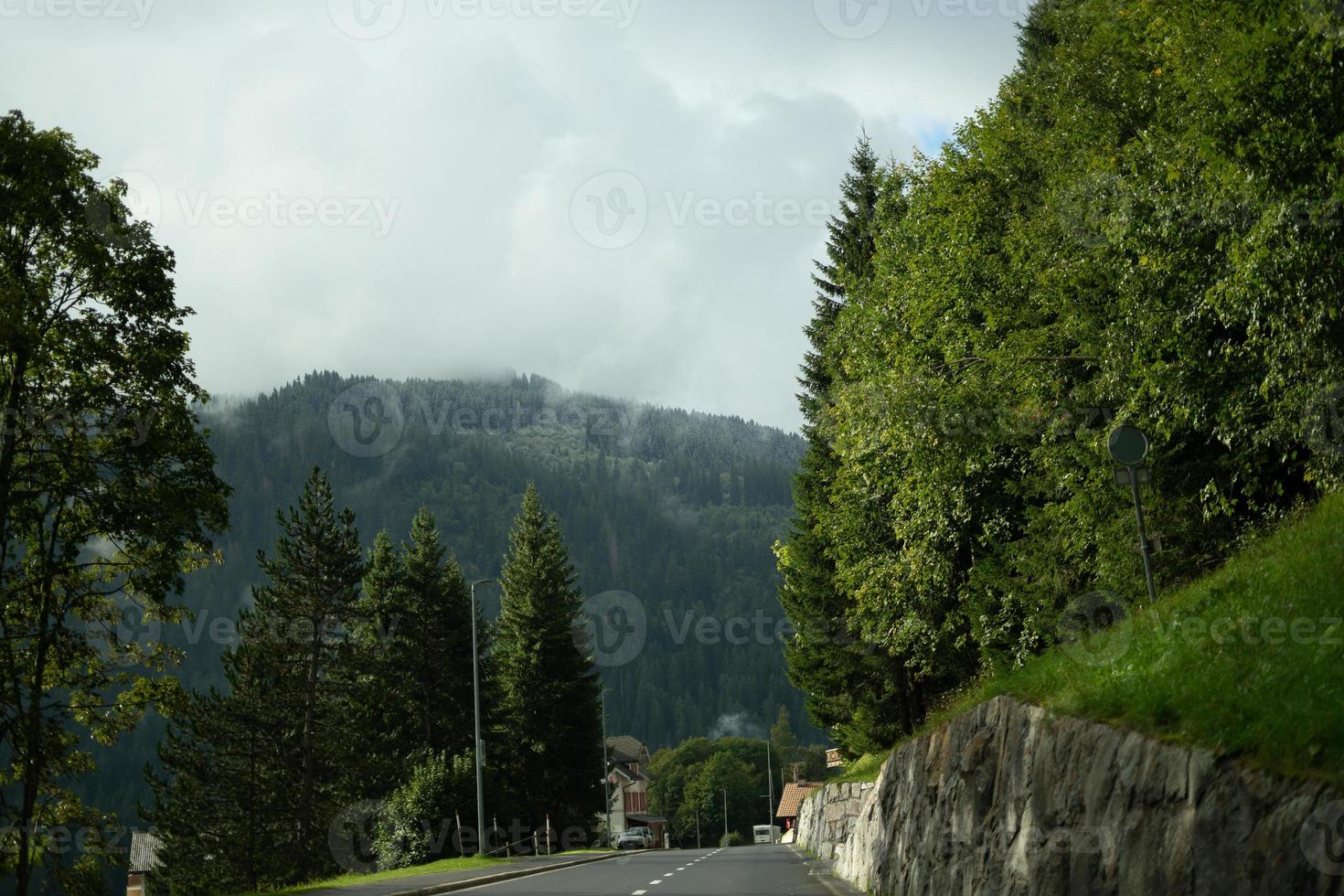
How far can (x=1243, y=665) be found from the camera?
841 centimetres

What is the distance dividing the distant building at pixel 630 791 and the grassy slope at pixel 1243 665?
129 meters

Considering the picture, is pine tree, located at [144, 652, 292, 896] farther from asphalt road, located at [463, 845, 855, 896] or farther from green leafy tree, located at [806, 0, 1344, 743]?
green leafy tree, located at [806, 0, 1344, 743]

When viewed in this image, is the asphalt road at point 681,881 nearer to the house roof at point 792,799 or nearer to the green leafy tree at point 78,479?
the green leafy tree at point 78,479

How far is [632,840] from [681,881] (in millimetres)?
49319

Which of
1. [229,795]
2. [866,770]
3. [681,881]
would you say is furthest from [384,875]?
[229,795]

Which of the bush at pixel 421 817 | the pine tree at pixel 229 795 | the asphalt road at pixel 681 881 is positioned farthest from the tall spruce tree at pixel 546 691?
the asphalt road at pixel 681 881

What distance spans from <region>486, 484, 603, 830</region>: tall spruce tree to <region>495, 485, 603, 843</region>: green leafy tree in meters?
0.05

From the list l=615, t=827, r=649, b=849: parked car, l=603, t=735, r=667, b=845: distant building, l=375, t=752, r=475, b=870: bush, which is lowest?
l=603, t=735, r=667, b=845: distant building

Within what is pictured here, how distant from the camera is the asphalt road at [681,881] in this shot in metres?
20.6

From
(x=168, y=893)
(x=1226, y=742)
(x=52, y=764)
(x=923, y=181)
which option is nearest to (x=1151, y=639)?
(x=1226, y=742)

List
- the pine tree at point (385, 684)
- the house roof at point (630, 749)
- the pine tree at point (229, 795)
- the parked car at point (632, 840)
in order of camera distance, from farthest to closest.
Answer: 1. the house roof at point (630, 749)
2. the parked car at point (632, 840)
3. the pine tree at point (385, 684)
4. the pine tree at point (229, 795)

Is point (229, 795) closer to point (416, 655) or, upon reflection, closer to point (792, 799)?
point (416, 655)

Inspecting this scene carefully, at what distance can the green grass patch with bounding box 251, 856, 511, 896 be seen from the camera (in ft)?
73.2

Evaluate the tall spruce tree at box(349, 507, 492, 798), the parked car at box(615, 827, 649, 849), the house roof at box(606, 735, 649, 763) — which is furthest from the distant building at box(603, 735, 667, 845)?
the tall spruce tree at box(349, 507, 492, 798)
